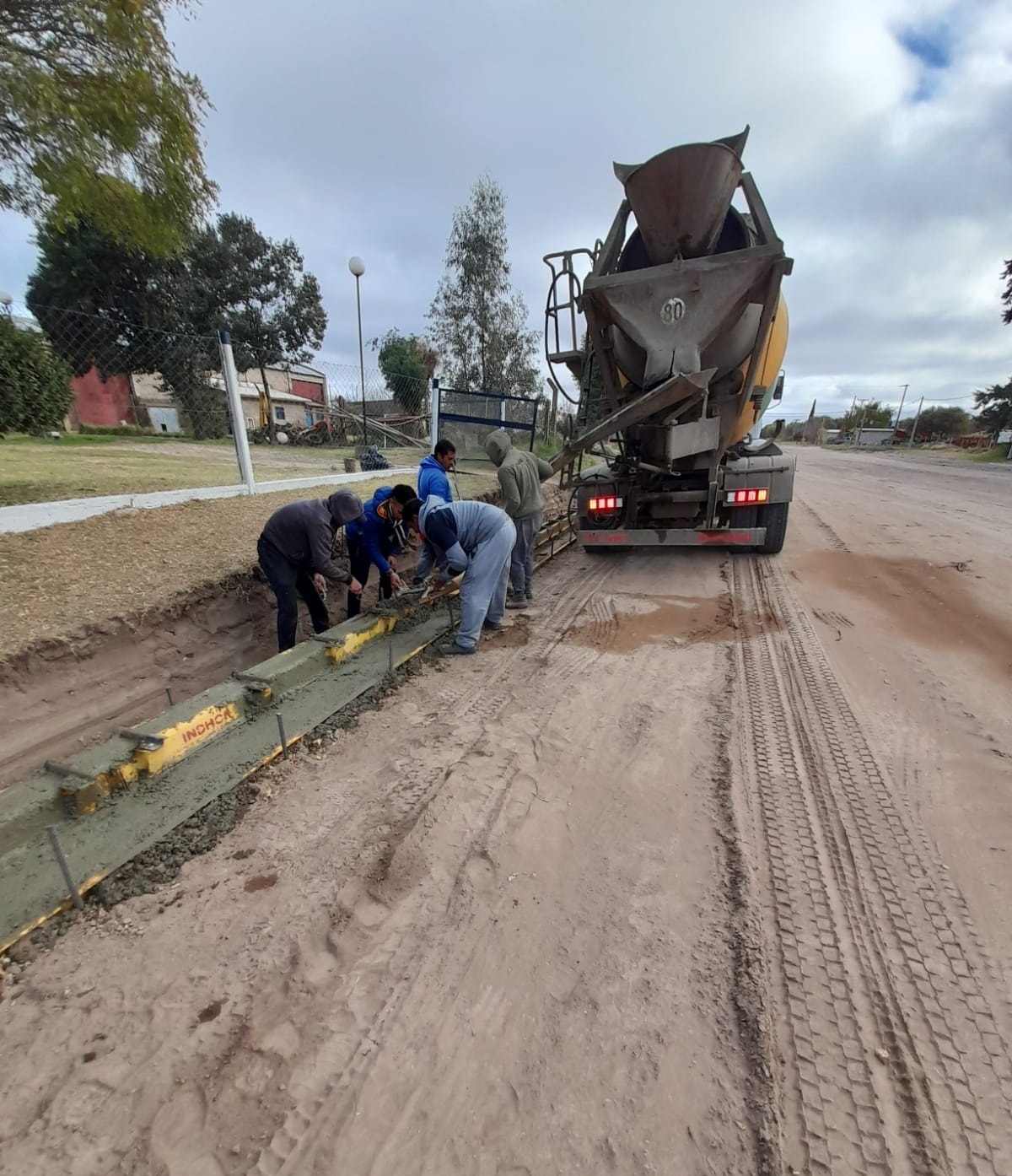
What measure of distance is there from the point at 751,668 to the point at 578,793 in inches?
70.4

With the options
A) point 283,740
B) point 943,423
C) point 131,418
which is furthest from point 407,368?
point 943,423

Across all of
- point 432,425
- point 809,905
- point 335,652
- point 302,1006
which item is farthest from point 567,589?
point 432,425

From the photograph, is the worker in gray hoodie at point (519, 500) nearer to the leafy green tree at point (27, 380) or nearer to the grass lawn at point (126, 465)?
the grass lawn at point (126, 465)

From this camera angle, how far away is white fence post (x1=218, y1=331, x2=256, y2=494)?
6.44 metres

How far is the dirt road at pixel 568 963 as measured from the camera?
1.32m

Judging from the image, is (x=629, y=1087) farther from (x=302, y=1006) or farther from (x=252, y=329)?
(x=252, y=329)

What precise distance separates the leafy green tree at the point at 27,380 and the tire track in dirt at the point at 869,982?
22.6 feet

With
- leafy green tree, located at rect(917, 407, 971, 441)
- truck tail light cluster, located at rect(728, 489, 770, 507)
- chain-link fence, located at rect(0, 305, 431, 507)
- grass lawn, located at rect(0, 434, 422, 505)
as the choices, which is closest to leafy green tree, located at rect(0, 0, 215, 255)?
chain-link fence, located at rect(0, 305, 431, 507)

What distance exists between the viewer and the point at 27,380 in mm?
5309

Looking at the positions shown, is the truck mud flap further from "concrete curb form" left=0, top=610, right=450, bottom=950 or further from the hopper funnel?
Answer: "concrete curb form" left=0, top=610, right=450, bottom=950

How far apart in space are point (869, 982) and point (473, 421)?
9.46 metres

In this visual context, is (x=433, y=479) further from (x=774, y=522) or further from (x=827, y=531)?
(x=827, y=531)

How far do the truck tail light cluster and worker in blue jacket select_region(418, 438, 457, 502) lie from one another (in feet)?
9.78

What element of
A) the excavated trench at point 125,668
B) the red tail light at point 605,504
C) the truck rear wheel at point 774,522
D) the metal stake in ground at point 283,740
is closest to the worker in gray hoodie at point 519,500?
the red tail light at point 605,504
